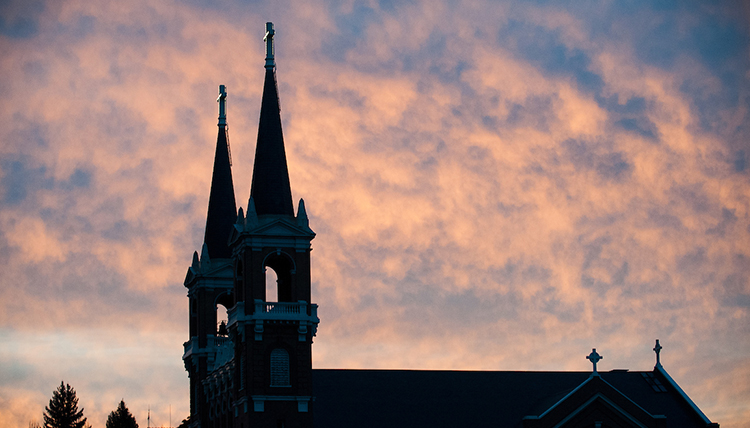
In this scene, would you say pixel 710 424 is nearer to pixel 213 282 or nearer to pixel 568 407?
pixel 568 407

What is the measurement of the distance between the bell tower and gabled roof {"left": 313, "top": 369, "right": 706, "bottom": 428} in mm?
5819

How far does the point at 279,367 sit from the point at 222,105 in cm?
2569

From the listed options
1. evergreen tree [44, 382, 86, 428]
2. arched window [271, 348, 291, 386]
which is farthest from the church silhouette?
evergreen tree [44, 382, 86, 428]

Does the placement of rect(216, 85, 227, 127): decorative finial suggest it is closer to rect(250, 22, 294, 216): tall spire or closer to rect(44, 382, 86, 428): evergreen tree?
rect(250, 22, 294, 216): tall spire

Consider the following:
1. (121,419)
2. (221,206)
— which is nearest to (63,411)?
(121,419)

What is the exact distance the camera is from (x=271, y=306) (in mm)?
74625

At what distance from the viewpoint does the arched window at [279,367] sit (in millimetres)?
73562

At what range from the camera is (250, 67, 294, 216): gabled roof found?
252ft

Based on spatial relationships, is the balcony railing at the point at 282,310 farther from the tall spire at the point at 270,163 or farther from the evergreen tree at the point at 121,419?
the evergreen tree at the point at 121,419

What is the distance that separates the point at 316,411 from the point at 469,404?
10567 mm

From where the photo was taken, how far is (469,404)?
271 feet

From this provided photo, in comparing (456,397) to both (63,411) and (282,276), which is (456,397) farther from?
(63,411)

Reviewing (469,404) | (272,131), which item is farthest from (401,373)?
(272,131)

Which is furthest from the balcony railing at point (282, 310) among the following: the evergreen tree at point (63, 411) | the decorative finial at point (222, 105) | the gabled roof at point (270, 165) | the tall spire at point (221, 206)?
the evergreen tree at point (63, 411)
